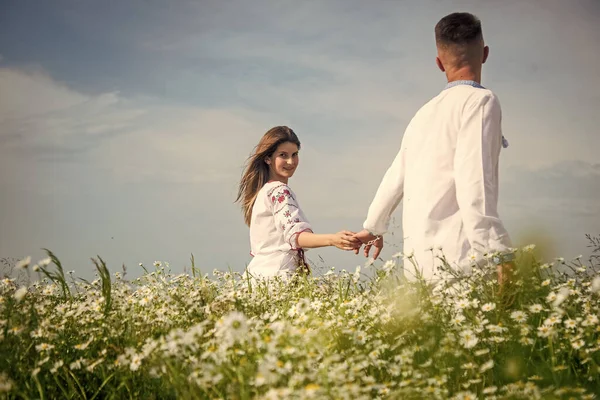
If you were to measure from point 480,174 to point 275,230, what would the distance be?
3.26 meters

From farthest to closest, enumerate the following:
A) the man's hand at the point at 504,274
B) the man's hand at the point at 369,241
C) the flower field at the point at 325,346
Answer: the man's hand at the point at 369,241 < the man's hand at the point at 504,274 < the flower field at the point at 325,346

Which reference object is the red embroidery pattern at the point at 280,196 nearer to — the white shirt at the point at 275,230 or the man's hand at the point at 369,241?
the white shirt at the point at 275,230

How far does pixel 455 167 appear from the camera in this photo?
14.8 ft

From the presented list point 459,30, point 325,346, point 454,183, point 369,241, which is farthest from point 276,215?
point 325,346

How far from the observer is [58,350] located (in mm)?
4039

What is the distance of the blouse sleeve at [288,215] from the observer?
6.68 m

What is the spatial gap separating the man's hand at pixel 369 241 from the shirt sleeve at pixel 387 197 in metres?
0.19

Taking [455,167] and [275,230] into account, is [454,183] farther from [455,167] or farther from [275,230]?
[275,230]

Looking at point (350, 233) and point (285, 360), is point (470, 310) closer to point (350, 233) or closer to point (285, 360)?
point (285, 360)

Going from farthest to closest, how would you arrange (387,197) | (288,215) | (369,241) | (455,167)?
1. (288,215)
2. (369,241)
3. (387,197)
4. (455,167)

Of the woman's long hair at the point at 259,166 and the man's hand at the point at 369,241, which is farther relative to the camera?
the woman's long hair at the point at 259,166

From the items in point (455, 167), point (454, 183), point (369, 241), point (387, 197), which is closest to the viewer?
point (455, 167)

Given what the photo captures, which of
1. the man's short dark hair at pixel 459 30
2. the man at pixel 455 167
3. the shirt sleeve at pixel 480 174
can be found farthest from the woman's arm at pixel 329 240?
the man's short dark hair at pixel 459 30

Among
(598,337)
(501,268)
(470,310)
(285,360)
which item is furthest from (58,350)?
(598,337)
